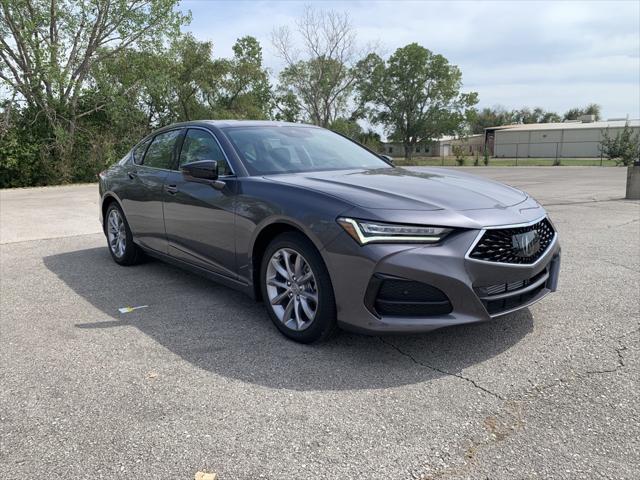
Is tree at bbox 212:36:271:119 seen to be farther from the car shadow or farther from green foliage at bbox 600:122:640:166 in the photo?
the car shadow

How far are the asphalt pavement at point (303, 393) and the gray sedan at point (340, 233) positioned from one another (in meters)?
0.29

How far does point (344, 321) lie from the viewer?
3205 mm

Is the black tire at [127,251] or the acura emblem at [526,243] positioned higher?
the acura emblem at [526,243]

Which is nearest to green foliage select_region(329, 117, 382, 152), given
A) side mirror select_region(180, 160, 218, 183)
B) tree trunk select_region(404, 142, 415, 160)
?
tree trunk select_region(404, 142, 415, 160)

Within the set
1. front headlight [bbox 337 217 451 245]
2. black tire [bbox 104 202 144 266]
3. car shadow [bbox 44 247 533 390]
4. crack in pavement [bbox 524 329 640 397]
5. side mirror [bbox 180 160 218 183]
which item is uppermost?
side mirror [bbox 180 160 218 183]

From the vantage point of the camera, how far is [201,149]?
4609 millimetres

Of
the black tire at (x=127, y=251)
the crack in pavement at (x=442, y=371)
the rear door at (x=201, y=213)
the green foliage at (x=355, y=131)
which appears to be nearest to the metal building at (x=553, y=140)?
the green foliage at (x=355, y=131)

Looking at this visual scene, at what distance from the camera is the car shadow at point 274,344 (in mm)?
3109

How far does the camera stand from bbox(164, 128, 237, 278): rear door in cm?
407

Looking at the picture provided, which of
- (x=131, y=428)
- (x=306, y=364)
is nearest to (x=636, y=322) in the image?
(x=306, y=364)

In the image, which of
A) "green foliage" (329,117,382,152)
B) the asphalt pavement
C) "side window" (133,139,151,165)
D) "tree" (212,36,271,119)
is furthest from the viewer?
"green foliage" (329,117,382,152)

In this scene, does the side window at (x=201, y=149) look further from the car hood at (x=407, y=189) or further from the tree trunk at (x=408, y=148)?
the tree trunk at (x=408, y=148)

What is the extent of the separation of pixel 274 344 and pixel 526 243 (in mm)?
1811

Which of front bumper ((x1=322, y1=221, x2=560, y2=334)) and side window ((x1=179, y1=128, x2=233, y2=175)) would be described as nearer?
front bumper ((x1=322, y1=221, x2=560, y2=334))
